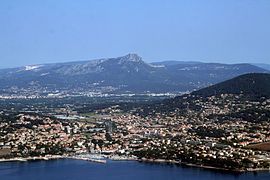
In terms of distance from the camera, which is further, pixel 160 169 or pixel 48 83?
pixel 48 83

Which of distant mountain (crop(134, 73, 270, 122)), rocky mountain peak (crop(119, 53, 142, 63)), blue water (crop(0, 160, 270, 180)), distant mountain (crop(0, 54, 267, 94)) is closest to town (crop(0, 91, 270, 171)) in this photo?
distant mountain (crop(134, 73, 270, 122))

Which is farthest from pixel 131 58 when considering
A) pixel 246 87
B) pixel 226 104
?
pixel 226 104

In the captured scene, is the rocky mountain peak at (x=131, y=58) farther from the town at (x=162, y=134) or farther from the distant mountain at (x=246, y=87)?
the town at (x=162, y=134)

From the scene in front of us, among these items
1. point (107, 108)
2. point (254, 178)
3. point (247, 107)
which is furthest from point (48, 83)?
point (254, 178)

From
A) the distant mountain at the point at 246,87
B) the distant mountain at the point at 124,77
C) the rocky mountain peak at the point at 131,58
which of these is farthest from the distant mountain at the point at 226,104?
the rocky mountain peak at the point at 131,58

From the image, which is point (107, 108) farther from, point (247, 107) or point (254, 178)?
point (254, 178)

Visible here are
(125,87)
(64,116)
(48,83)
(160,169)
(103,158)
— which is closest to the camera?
(160,169)

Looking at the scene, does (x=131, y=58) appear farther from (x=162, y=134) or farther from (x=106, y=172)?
(x=106, y=172)
